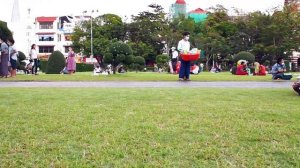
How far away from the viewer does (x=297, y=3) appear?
49625mm

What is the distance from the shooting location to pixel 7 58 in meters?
16.9

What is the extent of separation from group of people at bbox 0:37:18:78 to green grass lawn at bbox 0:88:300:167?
10569mm

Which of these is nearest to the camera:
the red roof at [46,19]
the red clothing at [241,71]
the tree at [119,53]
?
the tree at [119,53]

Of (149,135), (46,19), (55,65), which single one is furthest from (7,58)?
(46,19)

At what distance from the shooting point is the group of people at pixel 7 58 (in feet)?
54.5

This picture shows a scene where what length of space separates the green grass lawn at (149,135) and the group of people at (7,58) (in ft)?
34.7

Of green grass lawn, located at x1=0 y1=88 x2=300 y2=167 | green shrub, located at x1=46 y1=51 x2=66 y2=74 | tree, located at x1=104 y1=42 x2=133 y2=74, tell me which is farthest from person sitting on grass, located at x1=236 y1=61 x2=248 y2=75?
green grass lawn, located at x1=0 y1=88 x2=300 y2=167

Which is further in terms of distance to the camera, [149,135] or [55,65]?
[55,65]

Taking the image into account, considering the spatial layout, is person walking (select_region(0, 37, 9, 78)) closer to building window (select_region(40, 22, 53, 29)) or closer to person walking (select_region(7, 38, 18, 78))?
person walking (select_region(7, 38, 18, 78))

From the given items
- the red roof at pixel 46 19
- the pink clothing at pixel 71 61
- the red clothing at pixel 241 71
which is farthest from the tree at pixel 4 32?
the red roof at pixel 46 19

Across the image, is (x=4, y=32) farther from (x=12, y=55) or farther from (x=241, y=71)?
(x=241, y=71)

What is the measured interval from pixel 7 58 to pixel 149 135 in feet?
46.3

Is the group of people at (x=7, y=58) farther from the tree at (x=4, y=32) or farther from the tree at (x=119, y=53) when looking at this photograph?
the tree at (x=119, y=53)

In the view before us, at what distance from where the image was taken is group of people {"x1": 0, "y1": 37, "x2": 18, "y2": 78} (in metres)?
16.6
